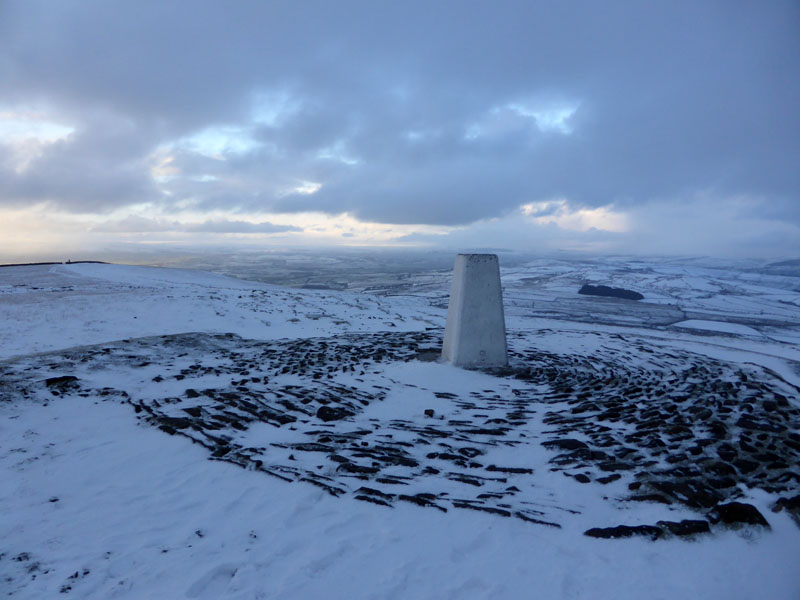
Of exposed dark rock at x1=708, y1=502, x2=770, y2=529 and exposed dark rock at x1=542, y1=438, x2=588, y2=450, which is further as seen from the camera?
exposed dark rock at x1=542, y1=438, x2=588, y2=450

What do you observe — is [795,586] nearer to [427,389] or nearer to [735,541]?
[735,541]

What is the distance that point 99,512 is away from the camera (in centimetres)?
442

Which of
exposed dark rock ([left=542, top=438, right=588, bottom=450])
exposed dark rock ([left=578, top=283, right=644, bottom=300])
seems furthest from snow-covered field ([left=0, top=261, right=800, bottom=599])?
exposed dark rock ([left=578, top=283, right=644, bottom=300])

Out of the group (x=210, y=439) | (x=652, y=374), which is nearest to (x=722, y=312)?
(x=652, y=374)

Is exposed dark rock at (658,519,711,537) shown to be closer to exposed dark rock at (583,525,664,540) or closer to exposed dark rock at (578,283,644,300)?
exposed dark rock at (583,525,664,540)

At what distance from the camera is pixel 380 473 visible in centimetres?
527

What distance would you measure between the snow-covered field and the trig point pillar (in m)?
0.67

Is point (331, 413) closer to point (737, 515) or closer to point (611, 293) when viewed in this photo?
point (737, 515)

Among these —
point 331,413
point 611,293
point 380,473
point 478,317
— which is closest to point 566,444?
point 380,473

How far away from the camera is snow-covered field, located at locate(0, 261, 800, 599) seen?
3562mm

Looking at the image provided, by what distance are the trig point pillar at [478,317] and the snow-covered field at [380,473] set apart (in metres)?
0.67

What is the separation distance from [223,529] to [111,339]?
10705mm

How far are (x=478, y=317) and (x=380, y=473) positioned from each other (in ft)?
21.1

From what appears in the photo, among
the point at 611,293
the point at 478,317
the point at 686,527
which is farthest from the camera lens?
the point at 611,293
